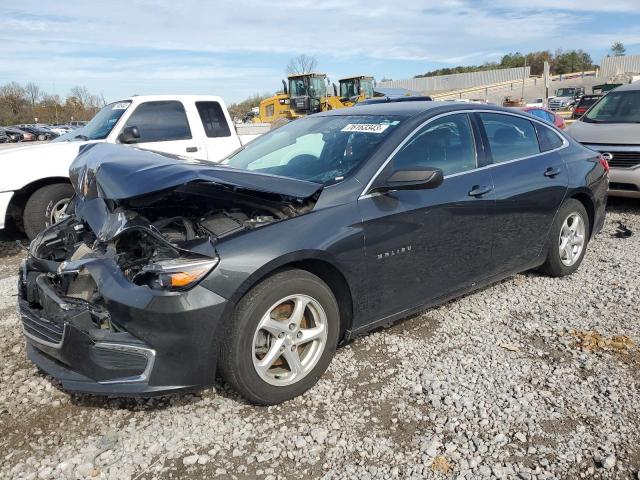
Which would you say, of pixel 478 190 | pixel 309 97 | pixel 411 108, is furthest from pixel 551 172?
pixel 309 97

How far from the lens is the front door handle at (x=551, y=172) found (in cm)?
446

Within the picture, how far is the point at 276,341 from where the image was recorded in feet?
9.48

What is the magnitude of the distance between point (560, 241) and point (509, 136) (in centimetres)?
119

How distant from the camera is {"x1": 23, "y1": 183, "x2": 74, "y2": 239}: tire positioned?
6.31 m

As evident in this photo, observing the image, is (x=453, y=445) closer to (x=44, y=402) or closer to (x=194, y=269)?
(x=194, y=269)

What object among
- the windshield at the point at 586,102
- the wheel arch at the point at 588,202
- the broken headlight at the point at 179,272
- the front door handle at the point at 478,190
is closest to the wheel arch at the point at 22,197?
the broken headlight at the point at 179,272

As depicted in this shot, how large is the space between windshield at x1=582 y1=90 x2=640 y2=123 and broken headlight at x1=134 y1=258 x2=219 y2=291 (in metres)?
7.65

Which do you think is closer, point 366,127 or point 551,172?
point 366,127

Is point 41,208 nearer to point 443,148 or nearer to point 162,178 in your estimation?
point 162,178

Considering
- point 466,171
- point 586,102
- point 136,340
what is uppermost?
point 466,171

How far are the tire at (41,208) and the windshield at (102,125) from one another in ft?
3.35

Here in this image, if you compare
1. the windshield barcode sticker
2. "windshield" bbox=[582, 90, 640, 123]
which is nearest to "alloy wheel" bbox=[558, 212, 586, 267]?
the windshield barcode sticker

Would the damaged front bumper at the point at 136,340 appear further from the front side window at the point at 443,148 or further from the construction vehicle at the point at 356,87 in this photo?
the construction vehicle at the point at 356,87

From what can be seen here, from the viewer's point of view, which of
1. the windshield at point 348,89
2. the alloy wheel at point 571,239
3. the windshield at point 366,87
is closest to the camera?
the alloy wheel at point 571,239
